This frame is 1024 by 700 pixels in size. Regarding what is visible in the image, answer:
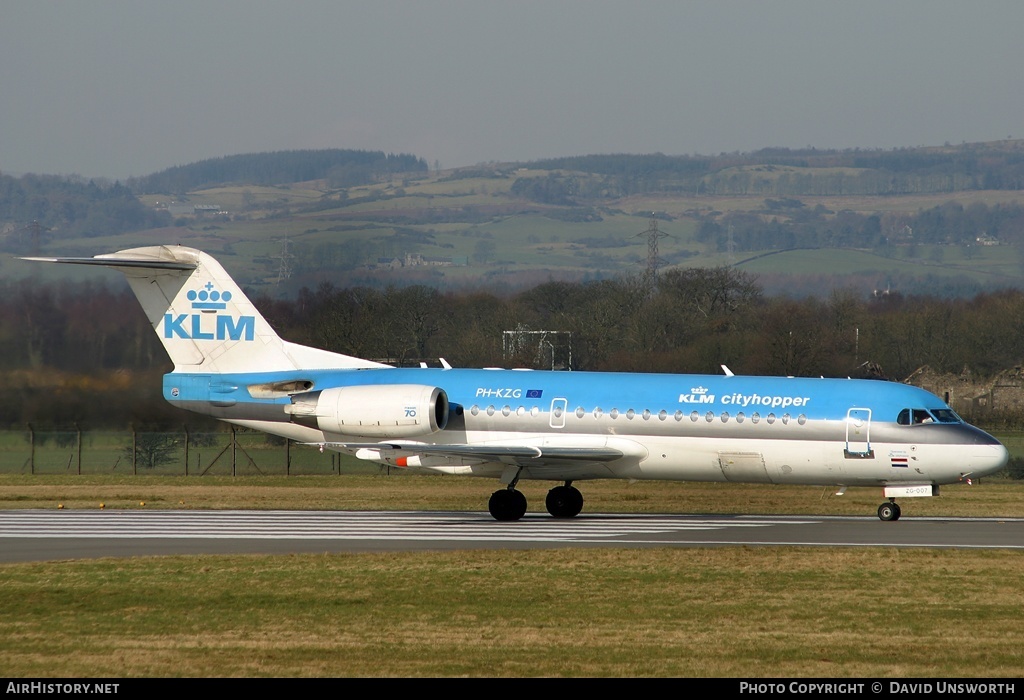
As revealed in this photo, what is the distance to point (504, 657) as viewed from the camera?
1330cm

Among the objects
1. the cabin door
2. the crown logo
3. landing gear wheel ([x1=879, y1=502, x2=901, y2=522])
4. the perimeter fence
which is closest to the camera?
landing gear wheel ([x1=879, y1=502, x2=901, y2=522])

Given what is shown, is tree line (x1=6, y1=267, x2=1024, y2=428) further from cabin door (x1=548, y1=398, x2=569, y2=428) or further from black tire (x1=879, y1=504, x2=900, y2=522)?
black tire (x1=879, y1=504, x2=900, y2=522)

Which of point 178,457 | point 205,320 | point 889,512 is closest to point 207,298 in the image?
point 205,320

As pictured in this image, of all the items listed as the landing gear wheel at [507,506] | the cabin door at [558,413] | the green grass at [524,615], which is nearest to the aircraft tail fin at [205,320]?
the landing gear wheel at [507,506]

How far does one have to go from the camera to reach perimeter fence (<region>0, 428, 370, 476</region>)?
42.6m

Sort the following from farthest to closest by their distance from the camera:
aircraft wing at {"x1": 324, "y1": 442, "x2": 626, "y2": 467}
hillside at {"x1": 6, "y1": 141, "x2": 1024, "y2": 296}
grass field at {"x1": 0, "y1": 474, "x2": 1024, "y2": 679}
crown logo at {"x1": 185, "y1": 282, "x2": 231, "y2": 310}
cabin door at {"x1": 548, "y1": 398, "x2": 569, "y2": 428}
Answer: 1. hillside at {"x1": 6, "y1": 141, "x2": 1024, "y2": 296}
2. crown logo at {"x1": 185, "y1": 282, "x2": 231, "y2": 310}
3. cabin door at {"x1": 548, "y1": 398, "x2": 569, "y2": 428}
4. aircraft wing at {"x1": 324, "y1": 442, "x2": 626, "y2": 467}
5. grass field at {"x1": 0, "y1": 474, "x2": 1024, "y2": 679}

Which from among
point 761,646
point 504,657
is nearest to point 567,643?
point 504,657

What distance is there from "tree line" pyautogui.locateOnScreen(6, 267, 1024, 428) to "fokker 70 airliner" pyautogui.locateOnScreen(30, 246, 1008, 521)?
7.46 metres

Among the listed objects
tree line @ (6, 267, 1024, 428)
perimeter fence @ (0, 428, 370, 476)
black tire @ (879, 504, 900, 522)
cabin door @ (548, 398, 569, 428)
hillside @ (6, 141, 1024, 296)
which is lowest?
perimeter fence @ (0, 428, 370, 476)

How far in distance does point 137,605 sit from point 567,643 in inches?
243

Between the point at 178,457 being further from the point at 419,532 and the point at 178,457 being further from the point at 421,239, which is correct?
the point at 421,239

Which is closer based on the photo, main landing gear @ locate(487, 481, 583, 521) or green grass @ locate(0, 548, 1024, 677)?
green grass @ locate(0, 548, 1024, 677)

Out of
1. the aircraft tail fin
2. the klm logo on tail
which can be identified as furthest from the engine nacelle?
the klm logo on tail

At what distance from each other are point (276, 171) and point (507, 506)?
401 ft
